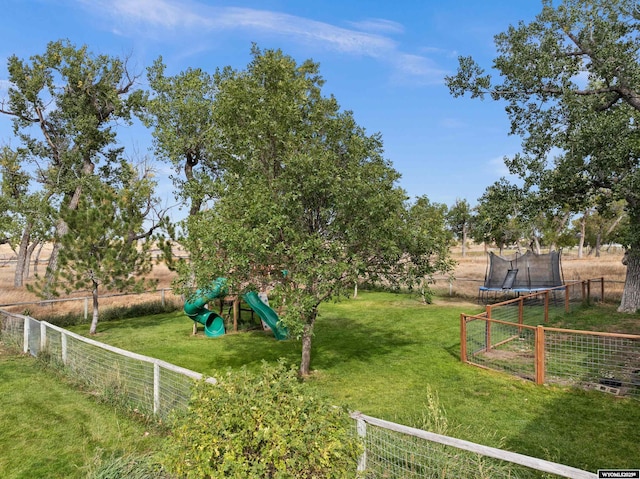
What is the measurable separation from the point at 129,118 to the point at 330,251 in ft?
67.5

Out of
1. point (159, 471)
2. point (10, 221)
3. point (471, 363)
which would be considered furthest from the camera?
point (10, 221)

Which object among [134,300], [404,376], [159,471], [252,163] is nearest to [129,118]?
[134,300]

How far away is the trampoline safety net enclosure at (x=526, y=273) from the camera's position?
63.4 ft

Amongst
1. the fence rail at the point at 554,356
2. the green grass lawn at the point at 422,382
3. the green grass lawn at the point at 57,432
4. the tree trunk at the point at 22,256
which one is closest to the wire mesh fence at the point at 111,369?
the green grass lawn at the point at 57,432

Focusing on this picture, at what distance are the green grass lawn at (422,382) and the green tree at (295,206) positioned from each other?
1.84m

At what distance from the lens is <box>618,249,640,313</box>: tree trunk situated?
15.8 meters

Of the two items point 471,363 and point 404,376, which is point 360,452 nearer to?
point 404,376

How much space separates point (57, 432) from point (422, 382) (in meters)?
6.34

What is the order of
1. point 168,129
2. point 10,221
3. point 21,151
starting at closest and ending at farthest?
1. point 168,129
2. point 10,221
3. point 21,151

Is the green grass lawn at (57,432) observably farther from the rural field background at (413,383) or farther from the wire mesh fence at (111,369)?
the wire mesh fence at (111,369)

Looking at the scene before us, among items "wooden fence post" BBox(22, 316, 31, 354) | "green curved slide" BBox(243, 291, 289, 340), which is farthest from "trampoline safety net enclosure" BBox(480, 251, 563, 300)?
"wooden fence post" BBox(22, 316, 31, 354)

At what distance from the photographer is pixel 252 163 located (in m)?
8.99

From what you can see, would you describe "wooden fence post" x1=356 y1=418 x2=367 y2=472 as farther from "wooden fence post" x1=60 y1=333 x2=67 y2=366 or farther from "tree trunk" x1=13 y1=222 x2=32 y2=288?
"tree trunk" x1=13 y1=222 x2=32 y2=288

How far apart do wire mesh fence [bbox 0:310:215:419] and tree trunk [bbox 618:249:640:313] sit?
54.6 ft
